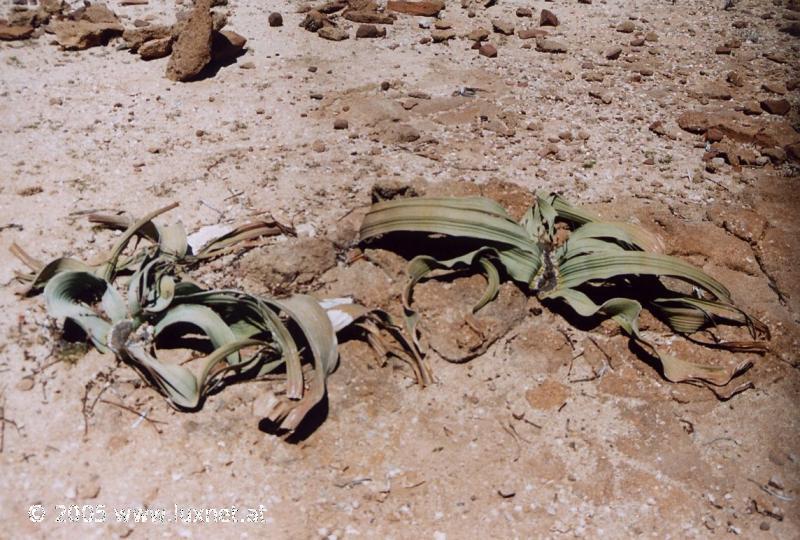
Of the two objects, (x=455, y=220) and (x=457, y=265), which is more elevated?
(x=455, y=220)

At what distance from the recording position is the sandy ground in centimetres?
201

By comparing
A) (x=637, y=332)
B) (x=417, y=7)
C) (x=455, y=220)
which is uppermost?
(x=455, y=220)

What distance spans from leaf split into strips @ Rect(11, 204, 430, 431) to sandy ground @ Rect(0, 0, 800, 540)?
0.08 meters

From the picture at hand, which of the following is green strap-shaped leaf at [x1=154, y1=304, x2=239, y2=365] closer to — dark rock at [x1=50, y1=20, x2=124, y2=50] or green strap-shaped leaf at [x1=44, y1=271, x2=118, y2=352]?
green strap-shaped leaf at [x1=44, y1=271, x2=118, y2=352]

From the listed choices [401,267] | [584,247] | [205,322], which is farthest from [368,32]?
[205,322]

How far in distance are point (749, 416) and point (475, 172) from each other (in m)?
1.48

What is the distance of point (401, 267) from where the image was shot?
103 inches

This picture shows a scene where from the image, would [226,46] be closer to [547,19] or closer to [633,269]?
[547,19]

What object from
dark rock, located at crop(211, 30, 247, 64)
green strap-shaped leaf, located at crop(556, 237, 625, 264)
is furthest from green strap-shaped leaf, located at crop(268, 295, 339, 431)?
dark rock, located at crop(211, 30, 247, 64)

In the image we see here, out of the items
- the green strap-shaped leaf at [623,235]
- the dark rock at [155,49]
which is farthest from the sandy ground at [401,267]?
the green strap-shaped leaf at [623,235]

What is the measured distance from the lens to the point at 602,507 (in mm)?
A: 2031

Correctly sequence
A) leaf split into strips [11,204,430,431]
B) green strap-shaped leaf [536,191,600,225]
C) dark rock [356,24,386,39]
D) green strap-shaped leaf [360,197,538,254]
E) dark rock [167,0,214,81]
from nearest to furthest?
leaf split into strips [11,204,430,431], green strap-shaped leaf [360,197,538,254], green strap-shaped leaf [536,191,600,225], dark rock [167,0,214,81], dark rock [356,24,386,39]

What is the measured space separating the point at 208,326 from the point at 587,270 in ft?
4.22

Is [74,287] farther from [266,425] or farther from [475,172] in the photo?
[475,172]
